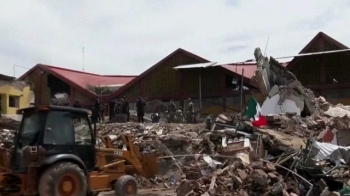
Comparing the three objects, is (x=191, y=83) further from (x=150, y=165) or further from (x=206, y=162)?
(x=150, y=165)

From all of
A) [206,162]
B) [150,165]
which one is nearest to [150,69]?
[206,162]

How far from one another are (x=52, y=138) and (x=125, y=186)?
7.32 feet

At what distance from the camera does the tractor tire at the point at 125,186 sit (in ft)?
33.4

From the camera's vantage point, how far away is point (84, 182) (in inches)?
350

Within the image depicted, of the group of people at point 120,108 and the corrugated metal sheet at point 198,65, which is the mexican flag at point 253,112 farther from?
the corrugated metal sheet at point 198,65

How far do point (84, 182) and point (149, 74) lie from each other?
2275 cm

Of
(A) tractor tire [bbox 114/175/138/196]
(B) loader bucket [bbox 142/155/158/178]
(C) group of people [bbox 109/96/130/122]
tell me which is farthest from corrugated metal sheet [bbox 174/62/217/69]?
(A) tractor tire [bbox 114/175/138/196]

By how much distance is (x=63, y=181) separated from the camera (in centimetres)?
865

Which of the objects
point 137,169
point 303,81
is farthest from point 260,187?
point 303,81

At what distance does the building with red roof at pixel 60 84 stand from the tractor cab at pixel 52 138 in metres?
23.3

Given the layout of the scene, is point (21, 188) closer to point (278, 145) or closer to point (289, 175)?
point (289, 175)

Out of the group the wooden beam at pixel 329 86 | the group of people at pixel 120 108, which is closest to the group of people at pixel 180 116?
the group of people at pixel 120 108

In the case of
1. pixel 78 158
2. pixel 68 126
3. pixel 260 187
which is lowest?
pixel 260 187

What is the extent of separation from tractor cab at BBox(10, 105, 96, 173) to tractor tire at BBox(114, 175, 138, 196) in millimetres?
913
